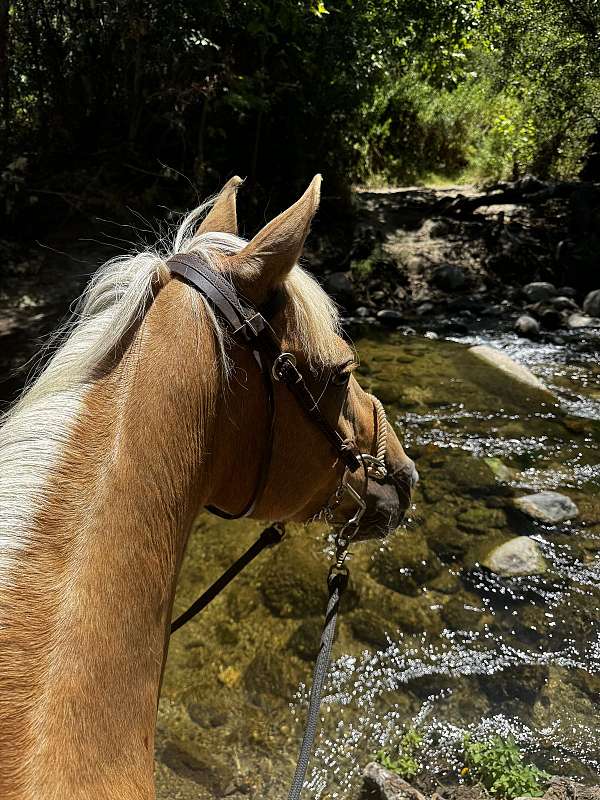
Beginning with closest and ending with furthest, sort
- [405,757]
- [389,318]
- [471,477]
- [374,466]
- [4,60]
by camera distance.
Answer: [374,466], [405,757], [471,477], [4,60], [389,318]

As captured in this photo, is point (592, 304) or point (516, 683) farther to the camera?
point (592, 304)

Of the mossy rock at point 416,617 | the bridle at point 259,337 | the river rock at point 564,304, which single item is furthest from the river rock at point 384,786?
the river rock at point 564,304

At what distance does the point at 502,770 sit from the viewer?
2801 millimetres

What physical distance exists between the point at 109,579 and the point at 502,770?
8.53 ft

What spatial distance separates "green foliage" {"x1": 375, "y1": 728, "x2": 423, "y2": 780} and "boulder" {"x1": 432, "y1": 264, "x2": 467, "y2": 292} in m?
9.89

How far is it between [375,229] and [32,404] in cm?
1277

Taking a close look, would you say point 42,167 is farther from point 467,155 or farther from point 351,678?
point 467,155

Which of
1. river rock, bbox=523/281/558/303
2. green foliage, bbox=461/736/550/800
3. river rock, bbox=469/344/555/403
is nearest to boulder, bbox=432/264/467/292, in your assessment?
river rock, bbox=523/281/558/303

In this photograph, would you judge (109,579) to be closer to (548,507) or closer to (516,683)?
(516,683)

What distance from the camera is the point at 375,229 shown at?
520 inches

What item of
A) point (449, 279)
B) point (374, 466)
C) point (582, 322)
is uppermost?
→ point (374, 466)

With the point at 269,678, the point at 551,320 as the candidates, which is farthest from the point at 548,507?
the point at 551,320

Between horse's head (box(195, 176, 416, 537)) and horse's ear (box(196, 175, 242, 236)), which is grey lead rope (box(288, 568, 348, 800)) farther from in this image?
horse's ear (box(196, 175, 242, 236))

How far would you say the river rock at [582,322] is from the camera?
388 inches
